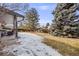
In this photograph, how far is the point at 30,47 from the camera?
1420 millimetres

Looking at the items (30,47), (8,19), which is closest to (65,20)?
(30,47)

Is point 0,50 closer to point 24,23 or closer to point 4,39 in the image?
point 4,39

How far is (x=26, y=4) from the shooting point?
1.43 metres

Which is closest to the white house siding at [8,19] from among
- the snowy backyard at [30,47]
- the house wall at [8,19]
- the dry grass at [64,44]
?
the house wall at [8,19]

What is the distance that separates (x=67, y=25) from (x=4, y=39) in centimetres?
52

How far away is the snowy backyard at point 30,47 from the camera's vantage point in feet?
4.61

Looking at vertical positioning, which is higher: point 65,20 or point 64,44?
point 65,20

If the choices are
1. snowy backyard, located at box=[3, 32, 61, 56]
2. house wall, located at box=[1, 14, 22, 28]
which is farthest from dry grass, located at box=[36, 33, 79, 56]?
house wall, located at box=[1, 14, 22, 28]

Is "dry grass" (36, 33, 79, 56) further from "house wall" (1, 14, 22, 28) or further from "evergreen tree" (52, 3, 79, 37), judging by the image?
"house wall" (1, 14, 22, 28)

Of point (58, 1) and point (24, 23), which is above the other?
point (58, 1)

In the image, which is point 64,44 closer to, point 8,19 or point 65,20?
point 65,20

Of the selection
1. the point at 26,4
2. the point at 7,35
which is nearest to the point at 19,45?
the point at 7,35

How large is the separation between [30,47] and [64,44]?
0.27 m

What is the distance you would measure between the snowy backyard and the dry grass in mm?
34
